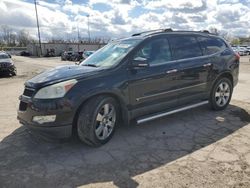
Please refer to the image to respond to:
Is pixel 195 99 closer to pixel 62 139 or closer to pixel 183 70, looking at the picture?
pixel 183 70

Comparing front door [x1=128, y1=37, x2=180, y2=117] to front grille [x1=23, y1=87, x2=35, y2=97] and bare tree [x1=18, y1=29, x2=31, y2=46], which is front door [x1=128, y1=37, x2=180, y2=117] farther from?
bare tree [x1=18, y1=29, x2=31, y2=46]

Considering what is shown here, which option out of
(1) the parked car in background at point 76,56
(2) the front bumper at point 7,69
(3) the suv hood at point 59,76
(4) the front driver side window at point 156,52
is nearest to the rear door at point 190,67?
(4) the front driver side window at point 156,52

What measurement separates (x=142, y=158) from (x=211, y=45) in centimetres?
345

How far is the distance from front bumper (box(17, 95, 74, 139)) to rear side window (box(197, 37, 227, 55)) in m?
3.44

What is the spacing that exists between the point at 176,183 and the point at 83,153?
154 cm

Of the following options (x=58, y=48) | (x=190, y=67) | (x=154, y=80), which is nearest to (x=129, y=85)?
(x=154, y=80)

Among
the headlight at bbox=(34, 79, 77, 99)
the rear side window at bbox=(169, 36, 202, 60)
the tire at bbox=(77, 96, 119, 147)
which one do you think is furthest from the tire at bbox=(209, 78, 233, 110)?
the headlight at bbox=(34, 79, 77, 99)

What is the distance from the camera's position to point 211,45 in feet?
20.1

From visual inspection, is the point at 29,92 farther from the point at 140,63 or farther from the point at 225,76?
the point at 225,76

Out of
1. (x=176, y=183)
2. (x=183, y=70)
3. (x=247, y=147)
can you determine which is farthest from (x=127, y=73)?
(x=247, y=147)

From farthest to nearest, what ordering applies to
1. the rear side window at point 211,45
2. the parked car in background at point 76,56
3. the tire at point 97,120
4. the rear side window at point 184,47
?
1. the parked car in background at point 76,56
2. the rear side window at point 211,45
3. the rear side window at point 184,47
4. the tire at point 97,120

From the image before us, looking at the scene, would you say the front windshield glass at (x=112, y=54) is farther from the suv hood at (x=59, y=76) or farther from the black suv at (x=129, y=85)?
the suv hood at (x=59, y=76)

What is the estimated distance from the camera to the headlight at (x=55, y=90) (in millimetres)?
3888

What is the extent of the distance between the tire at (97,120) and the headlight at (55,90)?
38 cm
